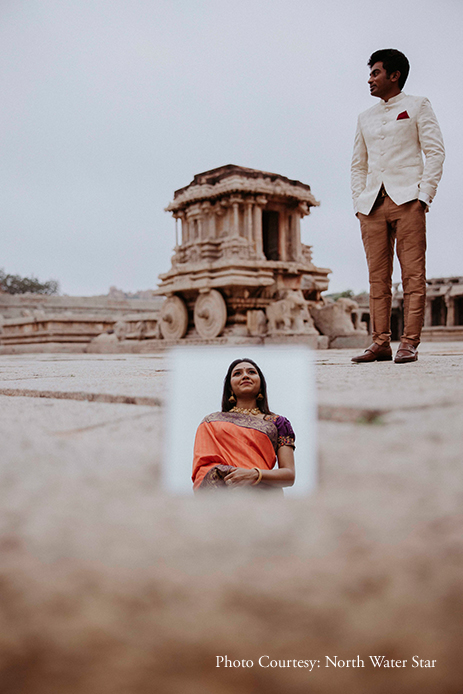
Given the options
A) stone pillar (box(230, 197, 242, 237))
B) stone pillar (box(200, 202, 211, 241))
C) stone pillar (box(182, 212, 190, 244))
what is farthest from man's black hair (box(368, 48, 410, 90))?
stone pillar (box(182, 212, 190, 244))

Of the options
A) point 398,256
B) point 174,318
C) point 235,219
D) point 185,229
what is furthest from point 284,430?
point 185,229

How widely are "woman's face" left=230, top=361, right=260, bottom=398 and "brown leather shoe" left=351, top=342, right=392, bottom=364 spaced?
1.68 metres

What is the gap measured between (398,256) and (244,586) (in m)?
2.76

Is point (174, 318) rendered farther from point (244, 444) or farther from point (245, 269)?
point (244, 444)

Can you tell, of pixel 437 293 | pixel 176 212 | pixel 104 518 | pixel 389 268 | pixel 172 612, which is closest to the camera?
pixel 172 612

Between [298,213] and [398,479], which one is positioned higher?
[298,213]

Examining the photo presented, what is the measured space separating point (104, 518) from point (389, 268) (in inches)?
109

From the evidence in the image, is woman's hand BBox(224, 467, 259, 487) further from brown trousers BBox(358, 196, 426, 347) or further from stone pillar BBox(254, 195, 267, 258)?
stone pillar BBox(254, 195, 267, 258)

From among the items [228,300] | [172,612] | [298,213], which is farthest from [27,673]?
[298,213]

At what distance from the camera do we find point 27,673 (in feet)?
2.65

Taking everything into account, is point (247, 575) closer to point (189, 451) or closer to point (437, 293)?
point (189, 451)

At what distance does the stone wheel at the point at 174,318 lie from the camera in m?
10.8

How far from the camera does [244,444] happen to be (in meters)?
1.53

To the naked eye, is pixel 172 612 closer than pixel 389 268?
Yes
